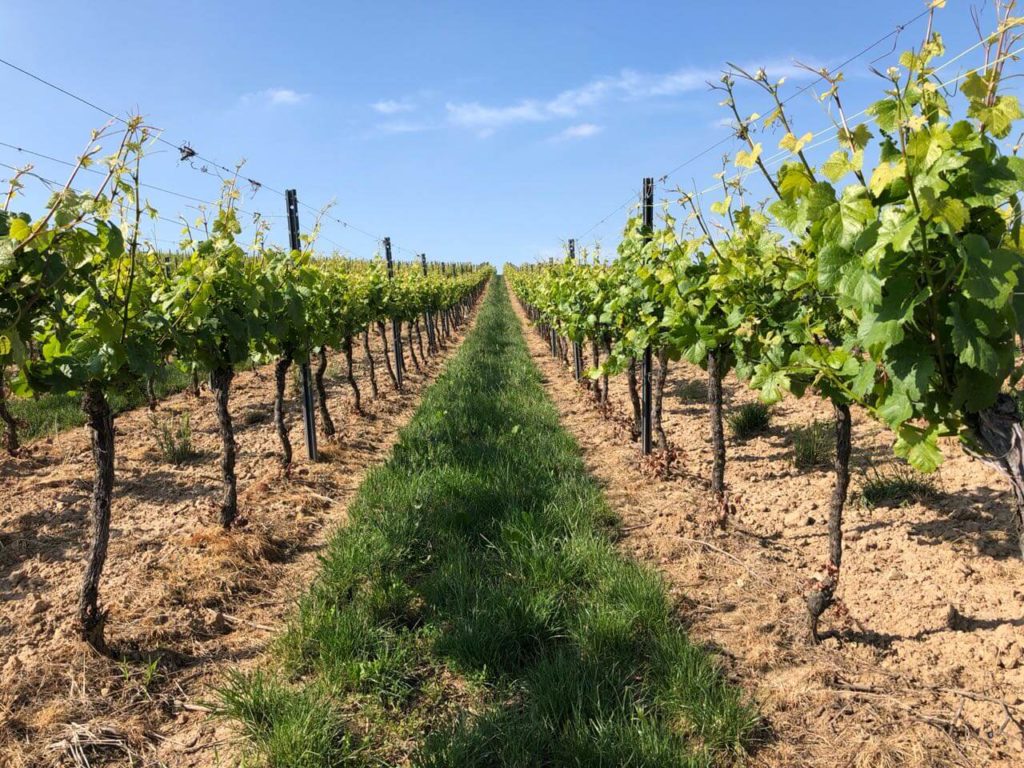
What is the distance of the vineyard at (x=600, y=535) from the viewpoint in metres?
1.90

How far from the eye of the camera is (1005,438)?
1.80 metres

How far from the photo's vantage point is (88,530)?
4523 millimetres

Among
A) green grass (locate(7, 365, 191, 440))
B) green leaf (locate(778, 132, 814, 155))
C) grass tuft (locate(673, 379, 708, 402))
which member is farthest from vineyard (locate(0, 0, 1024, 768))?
grass tuft (locate(673, 379, 708, 402))

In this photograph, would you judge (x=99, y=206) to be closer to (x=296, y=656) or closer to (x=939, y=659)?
(x=296, y=656)

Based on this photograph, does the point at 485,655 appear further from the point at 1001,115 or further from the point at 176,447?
A: the point at 176,447

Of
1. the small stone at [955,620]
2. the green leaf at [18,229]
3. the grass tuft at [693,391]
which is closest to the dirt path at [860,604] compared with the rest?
the small stone at [955,620]

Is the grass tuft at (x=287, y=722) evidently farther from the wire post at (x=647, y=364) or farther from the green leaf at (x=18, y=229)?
the wire post at (x=647, y=364)

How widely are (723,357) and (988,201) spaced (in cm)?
284

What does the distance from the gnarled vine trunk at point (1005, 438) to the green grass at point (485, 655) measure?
1306 mm

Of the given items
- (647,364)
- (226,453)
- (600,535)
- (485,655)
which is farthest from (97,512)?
(647,364)

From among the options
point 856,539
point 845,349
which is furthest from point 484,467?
point 845,349

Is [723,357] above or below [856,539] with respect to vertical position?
above

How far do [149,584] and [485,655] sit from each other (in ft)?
7.14

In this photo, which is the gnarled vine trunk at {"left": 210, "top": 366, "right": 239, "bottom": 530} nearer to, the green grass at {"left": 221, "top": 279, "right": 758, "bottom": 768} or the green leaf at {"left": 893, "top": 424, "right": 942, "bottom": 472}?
the green grass at {"left": 221, "top": 279, "right": 758, "bottom": 768}
